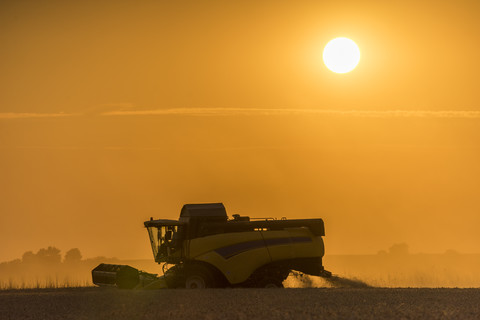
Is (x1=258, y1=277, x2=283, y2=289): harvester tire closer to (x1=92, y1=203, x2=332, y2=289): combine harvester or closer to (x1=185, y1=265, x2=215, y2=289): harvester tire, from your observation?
(x1=92, y1=203, x2=332, y2=289): combine harvester

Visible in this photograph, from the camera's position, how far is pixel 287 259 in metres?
31.3

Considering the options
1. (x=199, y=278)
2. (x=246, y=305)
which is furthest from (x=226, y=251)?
(x=246, y=305)

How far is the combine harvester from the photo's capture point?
30.8 metres

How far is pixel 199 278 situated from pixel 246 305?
8.42m

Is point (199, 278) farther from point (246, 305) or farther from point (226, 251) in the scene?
point (246, 305)

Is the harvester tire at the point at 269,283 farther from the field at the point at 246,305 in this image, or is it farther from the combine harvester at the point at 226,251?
the field at the point at 246,305

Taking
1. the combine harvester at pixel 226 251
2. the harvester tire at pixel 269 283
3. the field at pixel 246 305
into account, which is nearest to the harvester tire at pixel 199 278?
the combine harvester at pixel 226 251

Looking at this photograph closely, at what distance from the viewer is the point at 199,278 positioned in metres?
30.6

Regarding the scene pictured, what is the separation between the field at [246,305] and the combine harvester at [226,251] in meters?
3.16

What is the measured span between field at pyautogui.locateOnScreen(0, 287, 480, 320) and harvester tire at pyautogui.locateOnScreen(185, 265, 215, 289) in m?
2.96

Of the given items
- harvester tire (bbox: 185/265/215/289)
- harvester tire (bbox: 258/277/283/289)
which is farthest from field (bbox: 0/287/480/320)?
harvester tire (bbox: 258/277/283/289)

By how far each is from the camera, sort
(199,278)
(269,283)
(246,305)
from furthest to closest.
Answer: (269,283) → (199,278) → (246,305)

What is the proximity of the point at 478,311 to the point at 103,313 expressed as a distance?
33.1 ft

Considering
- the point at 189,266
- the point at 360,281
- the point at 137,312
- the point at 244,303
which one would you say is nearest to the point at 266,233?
the point at 189,266
